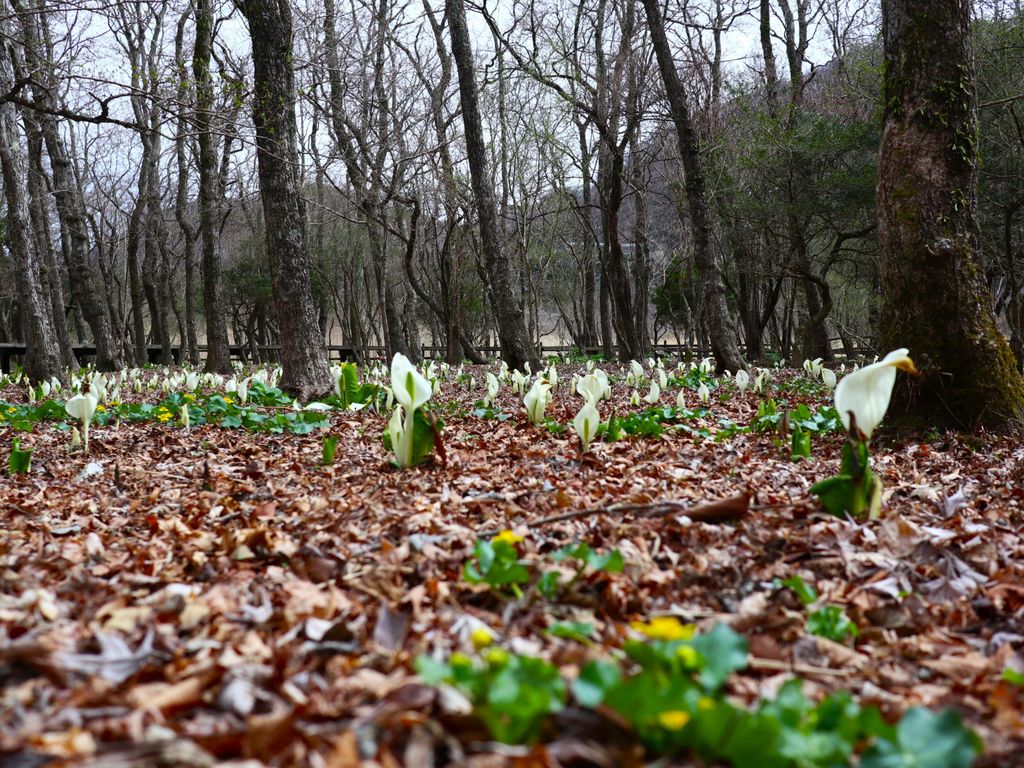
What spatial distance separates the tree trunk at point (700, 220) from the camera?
33.3 ft

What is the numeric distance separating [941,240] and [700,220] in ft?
21.9

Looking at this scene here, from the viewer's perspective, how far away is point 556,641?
154 centimetres

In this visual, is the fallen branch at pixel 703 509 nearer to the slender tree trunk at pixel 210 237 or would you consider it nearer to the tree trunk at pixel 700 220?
the tree trunk at pixel 700 220

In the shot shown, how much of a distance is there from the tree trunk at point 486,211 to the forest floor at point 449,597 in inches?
292

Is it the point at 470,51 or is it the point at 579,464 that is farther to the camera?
the point at 470,51

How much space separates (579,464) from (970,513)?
172 cm

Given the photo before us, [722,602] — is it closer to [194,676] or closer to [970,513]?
[194,676]

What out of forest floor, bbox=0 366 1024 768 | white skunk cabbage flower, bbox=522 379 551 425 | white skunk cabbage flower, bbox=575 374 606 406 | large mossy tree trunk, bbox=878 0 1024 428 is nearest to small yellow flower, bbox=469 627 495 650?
forest floor, bbox=0 366 1024 768

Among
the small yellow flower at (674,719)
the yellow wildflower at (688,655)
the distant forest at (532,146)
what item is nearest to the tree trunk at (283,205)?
the distant forest at (532,146)

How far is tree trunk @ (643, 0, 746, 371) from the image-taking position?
10148mm

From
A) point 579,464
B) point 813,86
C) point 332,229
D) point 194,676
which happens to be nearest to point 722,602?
point 194,676

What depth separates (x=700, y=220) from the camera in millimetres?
10414

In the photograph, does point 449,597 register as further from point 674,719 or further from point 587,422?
point 587,422

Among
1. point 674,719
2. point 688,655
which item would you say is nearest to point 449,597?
point 688,655
